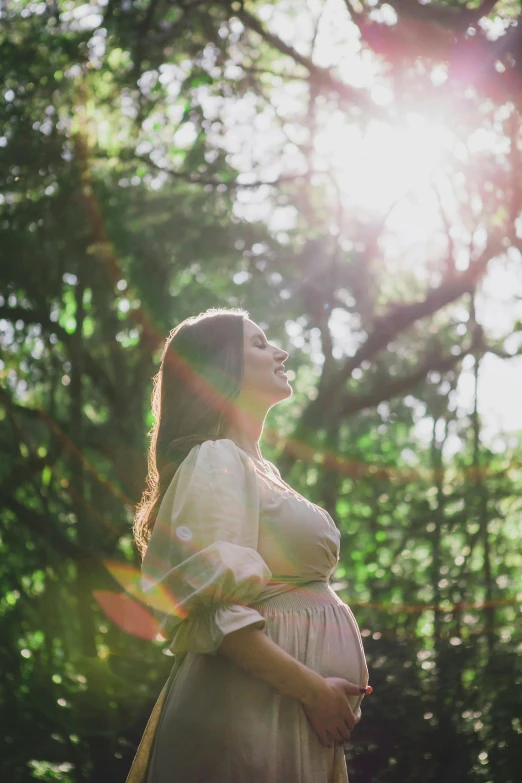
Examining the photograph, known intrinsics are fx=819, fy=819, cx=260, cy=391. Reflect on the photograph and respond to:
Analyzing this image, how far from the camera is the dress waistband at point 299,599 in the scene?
1816mm

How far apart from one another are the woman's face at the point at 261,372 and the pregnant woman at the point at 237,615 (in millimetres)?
13

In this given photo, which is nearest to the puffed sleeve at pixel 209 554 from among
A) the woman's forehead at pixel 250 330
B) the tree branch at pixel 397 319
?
the woman's forehead at pixel 250 330

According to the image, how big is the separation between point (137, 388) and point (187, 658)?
505 cm

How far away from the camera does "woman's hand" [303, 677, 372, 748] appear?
167cm

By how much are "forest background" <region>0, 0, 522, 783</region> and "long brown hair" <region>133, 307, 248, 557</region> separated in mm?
2471

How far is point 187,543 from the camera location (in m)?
1.70

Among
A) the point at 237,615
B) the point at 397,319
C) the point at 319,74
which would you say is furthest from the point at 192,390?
the point at 397,319

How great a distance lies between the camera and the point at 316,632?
5.97 feet

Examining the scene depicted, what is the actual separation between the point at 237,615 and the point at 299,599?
270 mm

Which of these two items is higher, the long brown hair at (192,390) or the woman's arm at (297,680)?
the long brown hair at (192,390)

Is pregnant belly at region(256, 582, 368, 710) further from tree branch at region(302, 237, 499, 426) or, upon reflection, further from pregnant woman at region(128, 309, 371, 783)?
tree branch at region(302, 237, 499, 426)

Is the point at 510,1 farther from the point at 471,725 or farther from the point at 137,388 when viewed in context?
the point at 137,388

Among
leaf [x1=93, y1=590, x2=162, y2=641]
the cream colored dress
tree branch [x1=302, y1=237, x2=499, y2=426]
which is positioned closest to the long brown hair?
the cream colored dress

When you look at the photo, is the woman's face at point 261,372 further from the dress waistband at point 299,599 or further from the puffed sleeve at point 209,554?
the dress waistband at point 299,599
